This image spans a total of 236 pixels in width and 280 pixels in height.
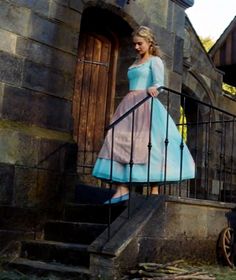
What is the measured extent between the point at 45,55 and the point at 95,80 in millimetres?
1855

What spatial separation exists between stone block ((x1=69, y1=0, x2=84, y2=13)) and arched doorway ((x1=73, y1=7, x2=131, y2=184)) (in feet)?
2.50

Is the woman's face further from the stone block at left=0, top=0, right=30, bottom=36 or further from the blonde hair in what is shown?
the stone block at left=0, top=0, right=30, bottom=36

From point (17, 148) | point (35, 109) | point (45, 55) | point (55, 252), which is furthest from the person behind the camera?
point (45, 55)

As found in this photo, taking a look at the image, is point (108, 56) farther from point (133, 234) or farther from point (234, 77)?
point (234, 77)

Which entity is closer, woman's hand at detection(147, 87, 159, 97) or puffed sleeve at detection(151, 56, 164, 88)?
woman's hand at detection(147, 87, 159, 97)

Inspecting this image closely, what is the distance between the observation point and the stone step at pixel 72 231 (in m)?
5.57

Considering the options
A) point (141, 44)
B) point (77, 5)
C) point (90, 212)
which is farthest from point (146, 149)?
point (77, 5)

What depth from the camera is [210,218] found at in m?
5.94

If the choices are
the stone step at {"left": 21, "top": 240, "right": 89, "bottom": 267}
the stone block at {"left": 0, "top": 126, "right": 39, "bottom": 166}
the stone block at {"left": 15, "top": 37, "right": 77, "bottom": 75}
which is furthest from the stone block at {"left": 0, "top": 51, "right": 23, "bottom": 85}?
the stone step at {"left": 21, "top": 240, "right": 89, "bottom": 267}

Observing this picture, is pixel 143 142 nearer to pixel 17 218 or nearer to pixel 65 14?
pixel 17 218

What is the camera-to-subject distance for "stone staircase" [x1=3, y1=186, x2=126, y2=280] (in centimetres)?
504

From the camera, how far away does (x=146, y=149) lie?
569cm

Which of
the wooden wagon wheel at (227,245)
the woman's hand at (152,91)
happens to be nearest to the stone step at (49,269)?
the wooden wagon wheel at (227,245)

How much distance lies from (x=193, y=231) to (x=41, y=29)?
2.85 metres
